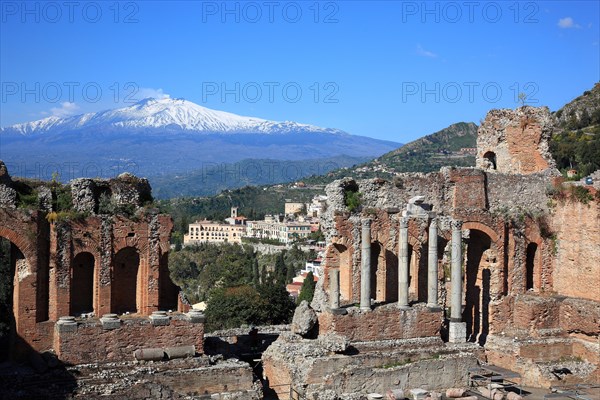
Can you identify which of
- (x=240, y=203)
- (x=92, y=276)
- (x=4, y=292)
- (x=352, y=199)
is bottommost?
(x=4, y=292)

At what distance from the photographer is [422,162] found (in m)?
145

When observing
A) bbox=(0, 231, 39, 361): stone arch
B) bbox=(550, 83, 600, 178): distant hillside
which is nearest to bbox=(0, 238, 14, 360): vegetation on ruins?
bbox=(0, 231, 39, 361): stone arch

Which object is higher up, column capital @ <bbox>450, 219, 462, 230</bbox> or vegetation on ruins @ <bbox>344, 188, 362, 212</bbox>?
vegetation on ruins @ <bbox>344, 188, 362, 212</bbox>

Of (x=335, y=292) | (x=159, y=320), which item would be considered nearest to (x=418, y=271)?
(x=335, y=292)

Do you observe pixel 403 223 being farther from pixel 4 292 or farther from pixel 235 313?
pixel 235 313

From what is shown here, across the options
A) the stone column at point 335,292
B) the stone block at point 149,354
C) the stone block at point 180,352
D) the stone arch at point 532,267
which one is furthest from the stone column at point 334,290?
the stone arch at point 532,267

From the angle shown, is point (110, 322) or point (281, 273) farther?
point (281, 273)

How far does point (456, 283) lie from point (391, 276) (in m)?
2.44

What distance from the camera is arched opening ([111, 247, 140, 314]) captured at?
2431 centimetres

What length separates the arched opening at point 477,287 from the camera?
93.2ft

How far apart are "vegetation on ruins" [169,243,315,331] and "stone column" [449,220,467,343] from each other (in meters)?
17.1

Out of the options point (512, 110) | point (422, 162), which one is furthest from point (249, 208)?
point (512, 110)

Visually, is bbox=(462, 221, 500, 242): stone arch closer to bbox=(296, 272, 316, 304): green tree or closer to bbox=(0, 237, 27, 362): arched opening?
bbox=(0, 237, 27, 362): arched opening

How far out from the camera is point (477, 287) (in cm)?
2894
